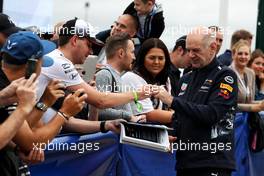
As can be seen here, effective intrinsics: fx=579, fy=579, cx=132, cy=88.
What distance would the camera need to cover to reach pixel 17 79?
10.5 feet

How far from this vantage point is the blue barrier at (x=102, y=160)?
4.46m

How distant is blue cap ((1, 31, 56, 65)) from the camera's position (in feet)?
10.5

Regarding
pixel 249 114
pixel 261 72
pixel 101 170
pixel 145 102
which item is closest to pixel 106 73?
pixel 145 102

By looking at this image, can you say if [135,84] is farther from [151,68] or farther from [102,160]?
[102,160]

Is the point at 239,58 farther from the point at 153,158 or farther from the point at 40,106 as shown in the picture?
the point at 40,106

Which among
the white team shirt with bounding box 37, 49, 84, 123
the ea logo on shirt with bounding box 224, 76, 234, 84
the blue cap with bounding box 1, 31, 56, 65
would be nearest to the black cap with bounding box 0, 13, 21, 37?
the white team shirt with bounding box 37, 49, 84, 123

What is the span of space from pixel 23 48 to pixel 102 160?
188 centimetres

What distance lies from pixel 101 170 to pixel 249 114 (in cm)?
247

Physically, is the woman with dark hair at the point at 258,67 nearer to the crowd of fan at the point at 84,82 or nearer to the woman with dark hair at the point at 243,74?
the crowd of fan at the point at 84,82

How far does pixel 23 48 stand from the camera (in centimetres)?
325

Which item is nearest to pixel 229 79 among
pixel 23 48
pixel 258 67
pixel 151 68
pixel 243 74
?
pixel 151 68

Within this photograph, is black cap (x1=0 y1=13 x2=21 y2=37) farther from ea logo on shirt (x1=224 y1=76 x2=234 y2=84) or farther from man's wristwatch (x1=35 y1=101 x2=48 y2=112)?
ea logo on shirt (x1=224 y1=76 x2=234 y2=84)

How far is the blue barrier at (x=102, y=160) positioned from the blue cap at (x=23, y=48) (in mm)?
1228

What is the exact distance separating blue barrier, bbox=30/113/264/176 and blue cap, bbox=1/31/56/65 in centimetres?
123
